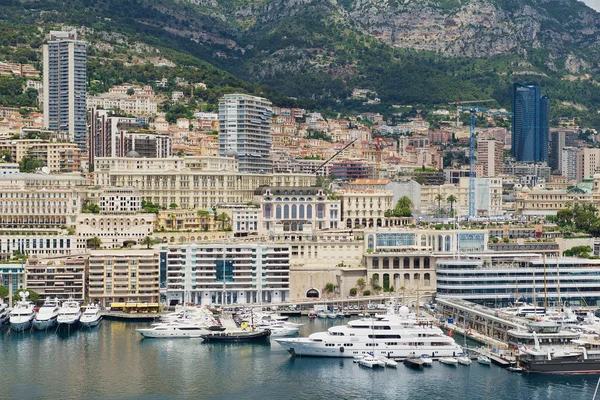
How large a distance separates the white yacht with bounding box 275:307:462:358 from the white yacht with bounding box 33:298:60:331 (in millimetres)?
16009

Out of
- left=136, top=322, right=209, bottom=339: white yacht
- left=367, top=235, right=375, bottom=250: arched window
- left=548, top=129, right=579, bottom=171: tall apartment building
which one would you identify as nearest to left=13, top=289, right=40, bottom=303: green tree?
left=136, top=322, right=209, bottom=339: white yacht

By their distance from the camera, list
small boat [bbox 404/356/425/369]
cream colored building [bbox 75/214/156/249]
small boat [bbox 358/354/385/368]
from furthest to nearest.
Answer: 1. cream colored building [bbox 75/214/156/249]
2. small boat [bbox 404/356/425/369]
3. small boat [bbox 358/354/385/368]

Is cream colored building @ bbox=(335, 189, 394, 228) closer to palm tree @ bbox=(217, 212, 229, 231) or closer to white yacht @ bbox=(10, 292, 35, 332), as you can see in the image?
palm tree @ bbox=(217, 212, 229, 231)

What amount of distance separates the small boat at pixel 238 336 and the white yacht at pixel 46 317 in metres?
10.1

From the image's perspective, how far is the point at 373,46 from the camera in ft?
592

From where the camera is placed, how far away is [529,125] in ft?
557

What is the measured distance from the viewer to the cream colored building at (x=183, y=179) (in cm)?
10156

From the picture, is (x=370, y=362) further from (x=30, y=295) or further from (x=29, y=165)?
(x=29, y=165)

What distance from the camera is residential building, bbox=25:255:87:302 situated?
7919 cm

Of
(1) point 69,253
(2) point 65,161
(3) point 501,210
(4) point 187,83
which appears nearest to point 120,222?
(1) point 69,253

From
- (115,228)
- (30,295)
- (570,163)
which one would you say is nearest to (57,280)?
(30,295)

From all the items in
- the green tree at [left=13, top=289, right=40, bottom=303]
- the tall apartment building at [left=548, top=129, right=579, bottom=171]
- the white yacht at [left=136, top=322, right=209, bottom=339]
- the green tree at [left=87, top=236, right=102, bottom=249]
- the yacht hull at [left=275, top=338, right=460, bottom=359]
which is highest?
the tall apartment building at [left=548, top=129, right=579, bottom=171]

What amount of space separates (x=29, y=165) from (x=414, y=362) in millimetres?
54847

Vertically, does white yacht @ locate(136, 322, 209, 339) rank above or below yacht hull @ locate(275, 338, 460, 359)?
above
